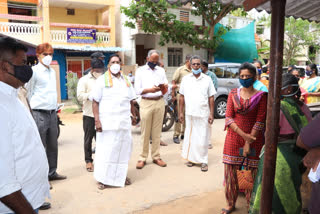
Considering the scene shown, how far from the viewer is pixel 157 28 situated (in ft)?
45.4

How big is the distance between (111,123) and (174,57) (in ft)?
46.4

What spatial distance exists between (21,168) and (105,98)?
2.48m

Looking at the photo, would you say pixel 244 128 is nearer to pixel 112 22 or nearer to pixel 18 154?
pixel 18 154

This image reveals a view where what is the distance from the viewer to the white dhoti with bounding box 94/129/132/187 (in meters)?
4.08

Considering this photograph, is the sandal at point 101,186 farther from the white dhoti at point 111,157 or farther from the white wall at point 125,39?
the white wall at point 125,39

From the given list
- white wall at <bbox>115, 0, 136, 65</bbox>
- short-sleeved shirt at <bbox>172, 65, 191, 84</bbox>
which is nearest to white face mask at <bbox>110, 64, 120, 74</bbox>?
short-sleeved shirt at <bbox>172, 65, 191, 84</bbox>

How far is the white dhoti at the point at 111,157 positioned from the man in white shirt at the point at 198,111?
1.32 m

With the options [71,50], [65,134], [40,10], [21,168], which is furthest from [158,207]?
[40,10]

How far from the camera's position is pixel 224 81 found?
9914mm

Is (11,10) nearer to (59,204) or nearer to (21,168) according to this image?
(59,204)

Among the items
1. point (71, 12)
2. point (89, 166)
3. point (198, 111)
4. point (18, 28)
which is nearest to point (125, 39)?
point (71, 12)

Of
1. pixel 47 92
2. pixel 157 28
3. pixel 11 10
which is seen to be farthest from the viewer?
pixel 11 10

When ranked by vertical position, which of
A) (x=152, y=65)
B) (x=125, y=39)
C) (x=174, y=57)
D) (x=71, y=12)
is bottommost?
(x=152, y=65)

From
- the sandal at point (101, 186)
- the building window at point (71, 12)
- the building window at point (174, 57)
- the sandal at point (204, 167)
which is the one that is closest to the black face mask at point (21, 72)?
the sandal at point (101, 186)
